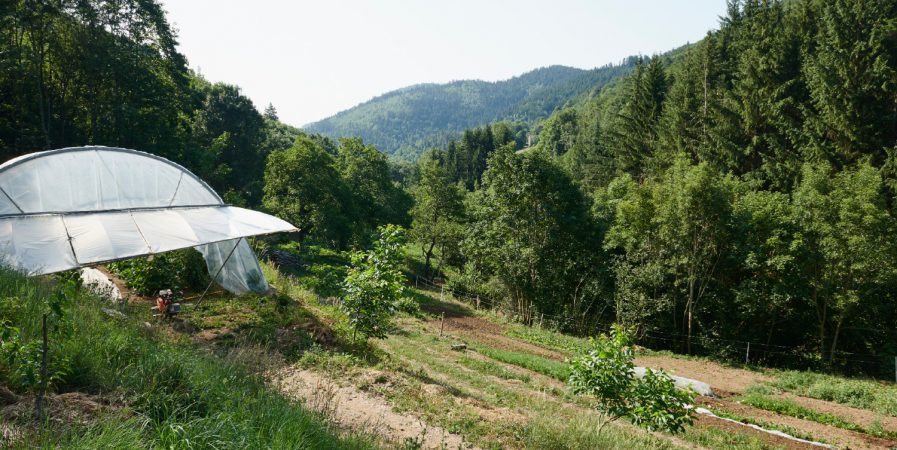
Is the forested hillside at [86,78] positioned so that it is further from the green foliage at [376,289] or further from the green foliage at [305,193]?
the green foliage at [376,289]

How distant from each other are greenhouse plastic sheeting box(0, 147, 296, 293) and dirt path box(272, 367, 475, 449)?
5.79m

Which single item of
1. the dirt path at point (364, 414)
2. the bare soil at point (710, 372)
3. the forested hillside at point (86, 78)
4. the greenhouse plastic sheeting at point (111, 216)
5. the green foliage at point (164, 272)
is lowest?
the bare soil at point (710, 372)

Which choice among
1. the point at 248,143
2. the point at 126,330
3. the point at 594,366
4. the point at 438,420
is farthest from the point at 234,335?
the point at 248,143

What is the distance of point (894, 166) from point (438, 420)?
25872 mm

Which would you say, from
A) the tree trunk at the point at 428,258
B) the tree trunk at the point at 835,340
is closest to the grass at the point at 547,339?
the tree trunk at the point at 835,340

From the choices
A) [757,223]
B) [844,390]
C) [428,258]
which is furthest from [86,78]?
[844,390]

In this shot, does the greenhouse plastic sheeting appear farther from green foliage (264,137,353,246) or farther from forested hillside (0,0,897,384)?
green foliage (264,137,353,246)

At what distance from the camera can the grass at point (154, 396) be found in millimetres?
3408

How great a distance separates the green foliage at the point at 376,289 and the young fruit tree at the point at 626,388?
5293 millimetres

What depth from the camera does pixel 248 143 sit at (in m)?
50.8

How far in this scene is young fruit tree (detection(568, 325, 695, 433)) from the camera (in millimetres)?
6527

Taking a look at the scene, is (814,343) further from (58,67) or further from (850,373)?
(58,67)

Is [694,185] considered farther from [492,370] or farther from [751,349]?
[492,370]

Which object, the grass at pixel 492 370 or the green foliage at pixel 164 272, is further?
the green foliage at pixel 164 272
